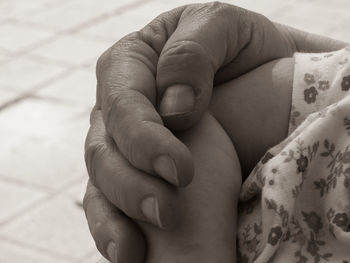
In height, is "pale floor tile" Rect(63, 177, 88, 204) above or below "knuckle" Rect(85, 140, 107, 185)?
below

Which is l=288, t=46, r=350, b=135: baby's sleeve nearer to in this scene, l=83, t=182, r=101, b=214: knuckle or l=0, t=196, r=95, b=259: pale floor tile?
l=83, t=182, r=101, b=214: knuckle

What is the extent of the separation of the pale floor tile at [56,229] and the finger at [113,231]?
755 millimetres

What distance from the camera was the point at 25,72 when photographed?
2357 millimetres

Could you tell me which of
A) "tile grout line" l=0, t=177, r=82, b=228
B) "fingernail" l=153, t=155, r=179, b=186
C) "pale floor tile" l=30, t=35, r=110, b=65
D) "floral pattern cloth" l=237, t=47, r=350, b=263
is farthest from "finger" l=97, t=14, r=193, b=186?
"pale floor tile" l=30, t=35, r=110, b=65

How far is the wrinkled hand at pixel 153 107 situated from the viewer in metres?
0.62

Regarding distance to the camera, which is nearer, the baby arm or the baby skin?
the baby skin

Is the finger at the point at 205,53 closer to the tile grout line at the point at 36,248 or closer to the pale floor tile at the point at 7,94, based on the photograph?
the tile grout line at the point at 36,248

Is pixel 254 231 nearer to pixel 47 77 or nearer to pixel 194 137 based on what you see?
pixel 194 137

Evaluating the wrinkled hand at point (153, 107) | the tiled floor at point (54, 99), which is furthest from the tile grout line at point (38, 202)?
the wrinkled hand at point (153, 107)

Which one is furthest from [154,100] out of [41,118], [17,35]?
[17,35]

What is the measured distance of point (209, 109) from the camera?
2.57ft

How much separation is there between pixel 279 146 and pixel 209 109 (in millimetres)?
96

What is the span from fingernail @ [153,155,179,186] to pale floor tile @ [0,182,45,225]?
106 cm

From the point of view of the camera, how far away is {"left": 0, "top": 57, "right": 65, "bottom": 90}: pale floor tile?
2.27 meters
